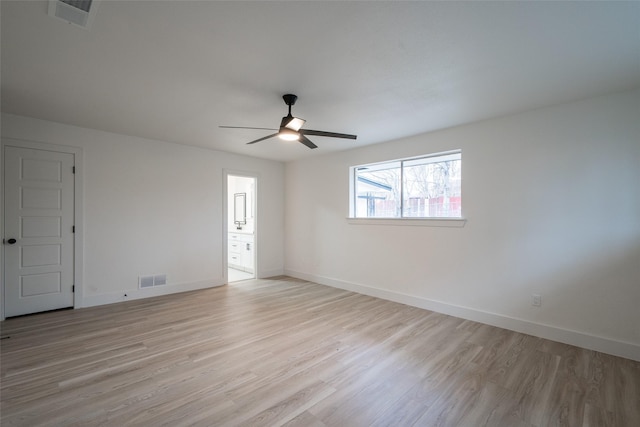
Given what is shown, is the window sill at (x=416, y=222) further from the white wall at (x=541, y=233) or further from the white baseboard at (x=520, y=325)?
the white baseboard at (x=520, y=325)

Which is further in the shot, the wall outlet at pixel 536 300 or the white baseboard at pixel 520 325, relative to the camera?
the wall outlet at pixel 536 300

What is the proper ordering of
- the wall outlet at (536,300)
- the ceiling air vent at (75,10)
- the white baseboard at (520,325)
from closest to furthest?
the ceiling air vent at (75,10) → the white baseboard at (520,325) → the wall outlet at (536,300)

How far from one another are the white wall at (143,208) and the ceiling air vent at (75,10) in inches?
112

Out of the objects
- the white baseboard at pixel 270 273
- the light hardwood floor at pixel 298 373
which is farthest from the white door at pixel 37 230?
the white baseboard at pixel 270 273

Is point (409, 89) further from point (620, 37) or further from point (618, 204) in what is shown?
point (618, 204)

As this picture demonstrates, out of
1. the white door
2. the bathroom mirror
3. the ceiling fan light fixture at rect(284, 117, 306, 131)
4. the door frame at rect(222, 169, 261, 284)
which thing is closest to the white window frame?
the door frame at rect(222, 169, 261, 284)

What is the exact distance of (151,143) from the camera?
4574 mm

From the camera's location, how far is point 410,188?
4.41m

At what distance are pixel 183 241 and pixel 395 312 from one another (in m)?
3.70

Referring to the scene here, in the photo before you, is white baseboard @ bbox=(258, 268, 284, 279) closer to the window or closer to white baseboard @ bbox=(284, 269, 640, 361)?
white baseboard @ bbox=(284, 269, 640, 361)

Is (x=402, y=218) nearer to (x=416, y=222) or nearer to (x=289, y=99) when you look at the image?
(x=416, y=222)

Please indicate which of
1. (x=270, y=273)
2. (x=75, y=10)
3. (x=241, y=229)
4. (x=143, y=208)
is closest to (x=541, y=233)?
(x=75, y=10)

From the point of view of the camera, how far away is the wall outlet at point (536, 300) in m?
3.16

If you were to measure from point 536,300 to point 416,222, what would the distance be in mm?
1660
